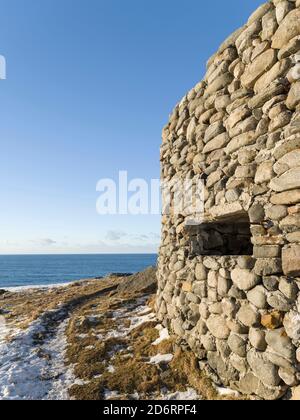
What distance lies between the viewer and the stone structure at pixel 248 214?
375cm

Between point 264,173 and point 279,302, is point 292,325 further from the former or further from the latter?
point 264,173

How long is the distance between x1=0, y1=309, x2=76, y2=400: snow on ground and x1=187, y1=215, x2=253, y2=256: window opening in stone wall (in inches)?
131

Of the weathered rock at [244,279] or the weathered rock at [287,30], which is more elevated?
the weathered rock at [287,30]

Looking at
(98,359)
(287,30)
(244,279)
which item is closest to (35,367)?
(98,359)

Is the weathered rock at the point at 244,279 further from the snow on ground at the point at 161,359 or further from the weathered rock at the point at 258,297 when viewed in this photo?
the snow on ground at the point at 161,359

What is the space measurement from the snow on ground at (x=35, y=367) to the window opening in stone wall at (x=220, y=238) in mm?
3321

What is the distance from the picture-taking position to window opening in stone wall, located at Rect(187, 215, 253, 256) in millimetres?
5918

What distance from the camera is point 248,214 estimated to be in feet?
15.0

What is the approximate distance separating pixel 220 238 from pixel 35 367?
436 centimetres

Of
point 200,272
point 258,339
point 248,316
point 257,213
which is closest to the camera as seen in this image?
point 258,339

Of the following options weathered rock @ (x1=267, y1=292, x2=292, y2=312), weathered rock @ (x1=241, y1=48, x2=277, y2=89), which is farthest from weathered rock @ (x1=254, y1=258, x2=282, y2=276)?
weathered rock @ (x1=241, y1=48, x2=277, y2=89)

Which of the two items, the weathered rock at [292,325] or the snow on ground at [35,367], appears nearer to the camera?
the weathered rock at [292,325]

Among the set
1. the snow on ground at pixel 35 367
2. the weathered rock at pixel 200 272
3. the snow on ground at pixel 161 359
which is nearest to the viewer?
the snow on ground at pixel 35 367

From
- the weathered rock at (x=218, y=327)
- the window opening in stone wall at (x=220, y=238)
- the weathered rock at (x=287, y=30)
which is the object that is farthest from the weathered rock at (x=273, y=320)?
the weathered rock at (x=287, y=30)
